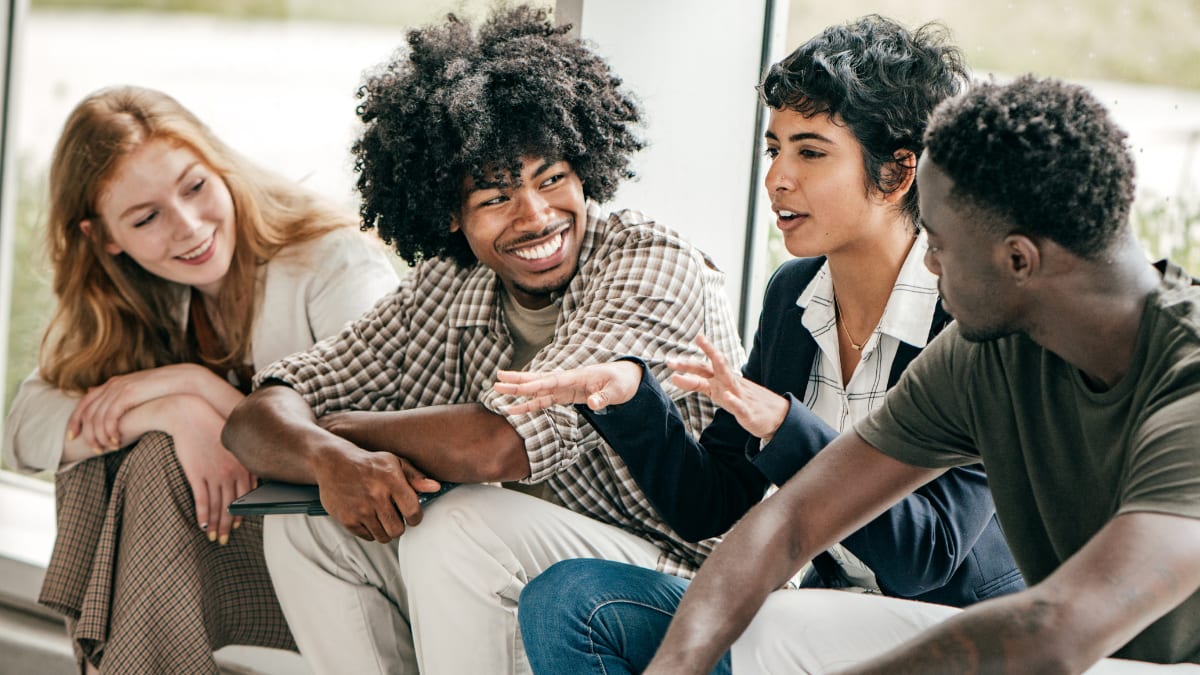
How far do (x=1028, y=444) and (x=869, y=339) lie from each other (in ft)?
1.35

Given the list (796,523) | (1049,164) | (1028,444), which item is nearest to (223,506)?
(796,523)

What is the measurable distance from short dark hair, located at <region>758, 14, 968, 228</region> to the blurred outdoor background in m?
0.16

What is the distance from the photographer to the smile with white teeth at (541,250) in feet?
6.30

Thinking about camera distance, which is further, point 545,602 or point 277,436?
point 277,436

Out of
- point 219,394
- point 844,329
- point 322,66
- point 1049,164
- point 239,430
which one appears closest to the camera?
point 1049,164

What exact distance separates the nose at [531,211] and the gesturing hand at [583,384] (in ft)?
1.16

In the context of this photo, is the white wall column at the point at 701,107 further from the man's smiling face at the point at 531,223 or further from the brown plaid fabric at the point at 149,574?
the brown plaid fabric at the point at 149,574

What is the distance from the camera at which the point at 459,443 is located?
5.79ft

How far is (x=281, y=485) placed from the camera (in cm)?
192

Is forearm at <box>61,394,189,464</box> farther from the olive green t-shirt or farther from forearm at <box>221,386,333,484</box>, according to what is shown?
the olive green t-shirt

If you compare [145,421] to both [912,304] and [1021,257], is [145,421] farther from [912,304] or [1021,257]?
[1021,257]

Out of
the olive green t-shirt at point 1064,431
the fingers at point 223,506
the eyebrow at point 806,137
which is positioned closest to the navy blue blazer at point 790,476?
the olive green t-shirt at point 1064,431

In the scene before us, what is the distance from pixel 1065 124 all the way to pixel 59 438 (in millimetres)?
1827

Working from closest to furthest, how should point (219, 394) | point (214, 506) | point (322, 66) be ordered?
1. point (214, 506)
2. point (219, 394)
3. point (322, 66)
